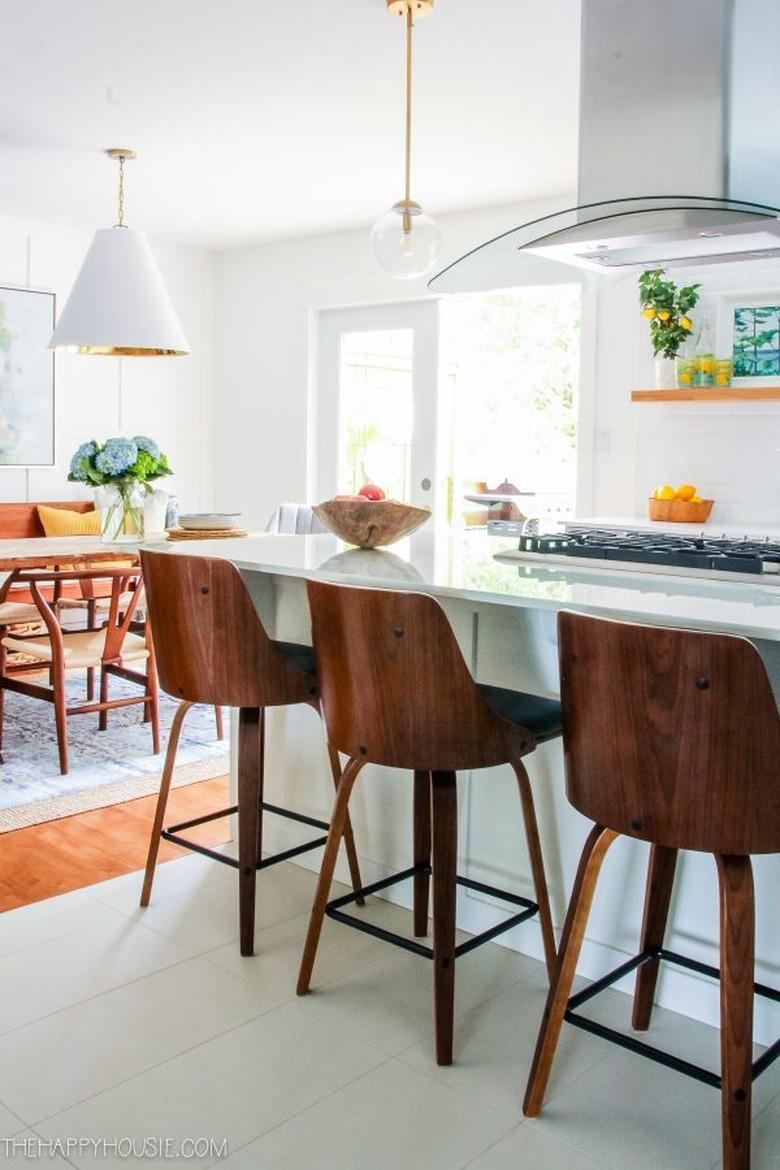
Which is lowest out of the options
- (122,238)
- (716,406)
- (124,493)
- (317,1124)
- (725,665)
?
(317,1124)

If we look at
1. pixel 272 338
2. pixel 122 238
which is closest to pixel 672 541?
pixel 122 238

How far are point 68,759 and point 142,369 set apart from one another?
363 centimetres

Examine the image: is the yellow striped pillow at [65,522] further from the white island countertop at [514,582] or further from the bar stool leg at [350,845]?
the bar stool leg at [350,845]

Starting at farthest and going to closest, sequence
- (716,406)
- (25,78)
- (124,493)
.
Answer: (716,406) < (25,78) < (124,493)

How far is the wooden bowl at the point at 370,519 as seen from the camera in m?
2.70

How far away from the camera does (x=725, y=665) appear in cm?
157

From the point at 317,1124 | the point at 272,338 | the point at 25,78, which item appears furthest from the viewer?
the point at 272,338

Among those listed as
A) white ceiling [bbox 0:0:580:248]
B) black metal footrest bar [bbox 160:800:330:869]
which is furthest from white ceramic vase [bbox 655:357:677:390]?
black metal footrest bar [bbox 160:800:330:869]

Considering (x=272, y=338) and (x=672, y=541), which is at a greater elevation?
(x=272, y=338)

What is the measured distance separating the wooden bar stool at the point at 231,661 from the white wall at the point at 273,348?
417 cm

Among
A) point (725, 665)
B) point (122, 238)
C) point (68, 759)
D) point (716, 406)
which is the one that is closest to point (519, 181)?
point (716, 406)

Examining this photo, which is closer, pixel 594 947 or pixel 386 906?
pixel 594 947

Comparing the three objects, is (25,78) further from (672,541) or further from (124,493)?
(672,541)

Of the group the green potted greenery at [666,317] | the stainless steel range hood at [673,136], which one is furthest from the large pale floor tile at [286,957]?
the green potted greenery at [666,317]
